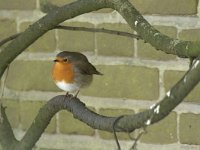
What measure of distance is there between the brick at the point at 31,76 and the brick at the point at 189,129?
0.37 meters

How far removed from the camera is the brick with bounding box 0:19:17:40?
5.44ft

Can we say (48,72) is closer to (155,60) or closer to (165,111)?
(155,60)

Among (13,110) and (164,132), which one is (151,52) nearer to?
(164,132)

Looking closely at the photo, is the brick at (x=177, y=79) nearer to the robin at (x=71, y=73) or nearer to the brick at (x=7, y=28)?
the robin at (x=71, y=73)

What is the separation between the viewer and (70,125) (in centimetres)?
165

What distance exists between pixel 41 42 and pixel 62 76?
25 cm

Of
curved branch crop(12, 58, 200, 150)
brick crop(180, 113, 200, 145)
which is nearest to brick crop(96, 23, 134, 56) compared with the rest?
brick crop(180, 113, 200, 145)

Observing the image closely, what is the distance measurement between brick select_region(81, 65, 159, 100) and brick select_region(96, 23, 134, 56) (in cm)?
4

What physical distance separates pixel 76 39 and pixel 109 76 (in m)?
0.14

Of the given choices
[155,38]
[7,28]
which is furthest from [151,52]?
Result: [155,38]

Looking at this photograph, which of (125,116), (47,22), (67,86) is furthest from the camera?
(67,86)

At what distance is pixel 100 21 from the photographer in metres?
1.54

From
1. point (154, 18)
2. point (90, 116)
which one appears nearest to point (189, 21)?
point (154, 18)

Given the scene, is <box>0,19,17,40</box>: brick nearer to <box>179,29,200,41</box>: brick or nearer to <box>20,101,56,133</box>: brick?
<box>20,101,56,133</box>: brick
